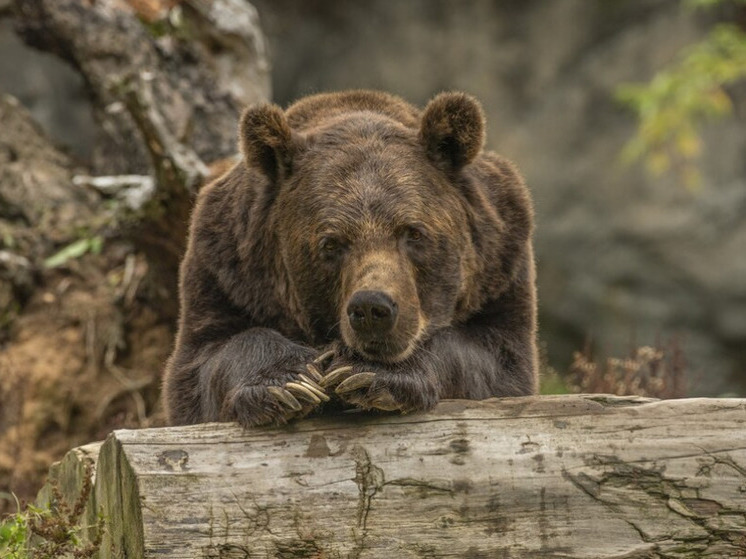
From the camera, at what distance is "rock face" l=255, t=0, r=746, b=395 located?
14.3m

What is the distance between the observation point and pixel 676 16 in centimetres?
1437

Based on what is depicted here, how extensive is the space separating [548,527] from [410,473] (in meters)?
0.51

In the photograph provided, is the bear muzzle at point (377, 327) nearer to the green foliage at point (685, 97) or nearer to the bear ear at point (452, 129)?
the bear ear at point (452, 129)

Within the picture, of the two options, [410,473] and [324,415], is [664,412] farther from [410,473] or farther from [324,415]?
[324,415]

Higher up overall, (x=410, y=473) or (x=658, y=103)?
(x=658, y=103)

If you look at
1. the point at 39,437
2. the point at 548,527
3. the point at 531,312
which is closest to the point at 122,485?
the point at 548,527

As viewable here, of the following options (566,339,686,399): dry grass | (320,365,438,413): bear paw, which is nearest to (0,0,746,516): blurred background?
(566,339,686,399): dry grass

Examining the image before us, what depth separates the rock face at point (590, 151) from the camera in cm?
1426

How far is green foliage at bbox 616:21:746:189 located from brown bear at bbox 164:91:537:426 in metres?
7.27

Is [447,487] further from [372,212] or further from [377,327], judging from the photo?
[372,212]

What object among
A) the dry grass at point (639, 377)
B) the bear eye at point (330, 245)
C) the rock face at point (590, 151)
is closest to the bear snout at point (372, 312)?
the bear eye at point (330, 245)

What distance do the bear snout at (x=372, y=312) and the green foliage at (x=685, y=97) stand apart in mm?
8723

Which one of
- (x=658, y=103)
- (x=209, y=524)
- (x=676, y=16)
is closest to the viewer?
(x=209, y=524)

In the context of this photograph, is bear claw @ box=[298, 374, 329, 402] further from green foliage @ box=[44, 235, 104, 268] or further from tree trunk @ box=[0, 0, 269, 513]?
green foliage @ box=[44, 235, 104, 268]
